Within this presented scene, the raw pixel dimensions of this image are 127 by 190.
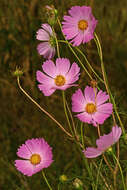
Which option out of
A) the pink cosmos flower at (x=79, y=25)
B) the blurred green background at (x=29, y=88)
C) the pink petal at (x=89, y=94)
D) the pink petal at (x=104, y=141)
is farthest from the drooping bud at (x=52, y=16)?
the blurred green background at (x=29, y=88)

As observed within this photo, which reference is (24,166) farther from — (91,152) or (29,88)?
(29,88)

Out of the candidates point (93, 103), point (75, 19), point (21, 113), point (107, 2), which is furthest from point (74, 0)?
point (107, 2)

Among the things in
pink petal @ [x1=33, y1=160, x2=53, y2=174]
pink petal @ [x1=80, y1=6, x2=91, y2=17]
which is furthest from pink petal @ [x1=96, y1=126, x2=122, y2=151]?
pink petal @ [x1=80, y1=6, x2=91, y2=17]

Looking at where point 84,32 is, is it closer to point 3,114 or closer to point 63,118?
point 63,118

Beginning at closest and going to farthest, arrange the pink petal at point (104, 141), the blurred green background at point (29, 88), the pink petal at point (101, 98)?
the pink petal at point (104, 141) → the pink petal at point (101, 98) → the blurred green background at point (29, 88)

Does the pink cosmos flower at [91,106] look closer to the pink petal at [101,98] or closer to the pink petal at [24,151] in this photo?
the pink petal at [101,98]
